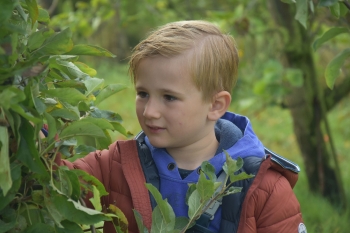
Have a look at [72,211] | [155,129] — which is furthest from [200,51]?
[72,211]

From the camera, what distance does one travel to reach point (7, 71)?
4.62 feet

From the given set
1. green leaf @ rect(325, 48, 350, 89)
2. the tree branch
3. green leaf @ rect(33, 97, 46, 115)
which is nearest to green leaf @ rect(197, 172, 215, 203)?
green leaf @ rect(33, 97, 46, 115)

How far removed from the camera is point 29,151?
1.49 m

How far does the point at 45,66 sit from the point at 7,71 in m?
0.09

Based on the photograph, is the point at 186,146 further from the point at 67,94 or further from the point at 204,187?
the point at 67,94

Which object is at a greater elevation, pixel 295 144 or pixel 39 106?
pixel 39 106

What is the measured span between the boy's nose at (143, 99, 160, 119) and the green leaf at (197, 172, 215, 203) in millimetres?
443

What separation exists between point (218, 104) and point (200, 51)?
234 millimetres

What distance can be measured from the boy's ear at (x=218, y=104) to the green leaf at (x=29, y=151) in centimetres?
94

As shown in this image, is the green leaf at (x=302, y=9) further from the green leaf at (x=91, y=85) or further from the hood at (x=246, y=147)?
the green leaf at (x=91, y=85)

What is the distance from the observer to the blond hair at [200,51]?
2.18 metres

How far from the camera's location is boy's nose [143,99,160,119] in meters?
2.13

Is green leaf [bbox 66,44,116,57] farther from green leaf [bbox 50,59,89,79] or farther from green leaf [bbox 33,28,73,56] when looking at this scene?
green leaf [bbox 33,28,73,56]

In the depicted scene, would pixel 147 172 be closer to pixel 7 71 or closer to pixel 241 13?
pixel 7 71
